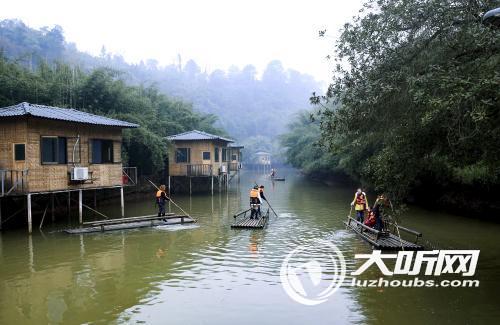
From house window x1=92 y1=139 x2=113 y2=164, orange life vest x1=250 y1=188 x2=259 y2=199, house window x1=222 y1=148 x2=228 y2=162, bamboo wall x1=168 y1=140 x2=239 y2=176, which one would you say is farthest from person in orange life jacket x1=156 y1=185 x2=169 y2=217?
house window x1=222 y1=148 x2=228 y2=162

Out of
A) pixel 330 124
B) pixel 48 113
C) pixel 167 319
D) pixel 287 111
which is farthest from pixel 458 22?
pixel 287 111

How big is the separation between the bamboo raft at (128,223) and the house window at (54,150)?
11.0 feet

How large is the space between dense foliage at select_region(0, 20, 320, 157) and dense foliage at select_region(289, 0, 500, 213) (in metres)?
67.6

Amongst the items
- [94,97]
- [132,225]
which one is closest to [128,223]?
[132,225]

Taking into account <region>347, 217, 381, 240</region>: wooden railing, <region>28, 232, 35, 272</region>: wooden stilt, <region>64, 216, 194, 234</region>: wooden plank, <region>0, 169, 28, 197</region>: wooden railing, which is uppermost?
<region>0, 169, 28, 197</region>: wooden railing

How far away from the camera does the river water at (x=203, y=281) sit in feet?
31.4

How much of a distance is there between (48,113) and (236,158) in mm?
37332

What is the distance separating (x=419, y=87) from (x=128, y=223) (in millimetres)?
15155

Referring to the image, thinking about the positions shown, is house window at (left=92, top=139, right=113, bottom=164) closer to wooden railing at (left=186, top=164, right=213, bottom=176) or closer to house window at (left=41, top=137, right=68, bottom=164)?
house window at (left=41, top=137, right=68, bottom=164)

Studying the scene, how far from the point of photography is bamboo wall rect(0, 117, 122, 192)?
19766mm

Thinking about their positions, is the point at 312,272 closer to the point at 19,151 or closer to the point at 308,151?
the point at 19,151

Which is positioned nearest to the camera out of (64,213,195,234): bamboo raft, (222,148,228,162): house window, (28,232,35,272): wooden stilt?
(28,232,35,272): wooden stilt

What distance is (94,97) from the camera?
118 feet

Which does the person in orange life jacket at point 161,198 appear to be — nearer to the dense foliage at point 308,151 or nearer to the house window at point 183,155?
the house window at point 183,155
